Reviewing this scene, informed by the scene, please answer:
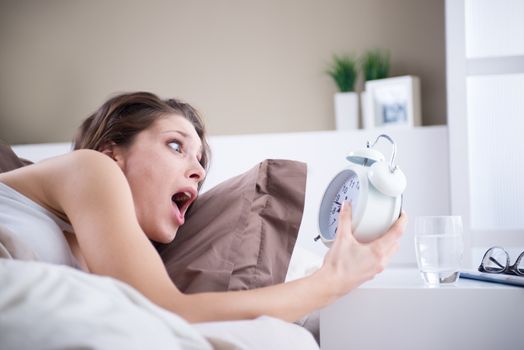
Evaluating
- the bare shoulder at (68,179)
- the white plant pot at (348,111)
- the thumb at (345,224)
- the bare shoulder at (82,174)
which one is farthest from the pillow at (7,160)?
the white plant pot at (348,111)

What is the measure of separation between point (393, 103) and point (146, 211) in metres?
2.08

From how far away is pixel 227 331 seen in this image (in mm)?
856

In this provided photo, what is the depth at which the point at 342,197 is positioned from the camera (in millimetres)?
1264

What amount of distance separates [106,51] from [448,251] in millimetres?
3099

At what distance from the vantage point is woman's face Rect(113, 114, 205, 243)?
1437 millimetres

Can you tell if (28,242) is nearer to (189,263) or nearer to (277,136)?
(189,263)

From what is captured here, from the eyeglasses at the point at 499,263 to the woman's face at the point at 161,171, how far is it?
64 cm

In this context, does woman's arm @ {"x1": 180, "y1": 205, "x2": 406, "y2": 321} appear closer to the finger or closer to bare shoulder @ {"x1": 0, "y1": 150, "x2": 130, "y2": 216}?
the finger

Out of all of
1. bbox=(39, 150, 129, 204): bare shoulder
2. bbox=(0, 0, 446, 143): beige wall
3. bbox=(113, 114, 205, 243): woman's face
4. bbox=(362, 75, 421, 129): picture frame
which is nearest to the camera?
bbox=(39, 150, 129, 204): bare shoulder

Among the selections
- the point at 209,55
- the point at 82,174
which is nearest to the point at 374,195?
the point at 82,174

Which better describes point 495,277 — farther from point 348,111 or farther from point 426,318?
point 348,111

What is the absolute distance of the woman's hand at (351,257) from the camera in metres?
1.11

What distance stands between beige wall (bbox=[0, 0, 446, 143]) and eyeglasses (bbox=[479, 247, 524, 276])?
2.12 metres

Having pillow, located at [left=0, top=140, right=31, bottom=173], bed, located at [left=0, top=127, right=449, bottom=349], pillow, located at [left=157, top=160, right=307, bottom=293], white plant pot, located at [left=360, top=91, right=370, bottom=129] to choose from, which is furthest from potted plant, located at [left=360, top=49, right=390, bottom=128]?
bed, located at [left=0, top=127, right=449, bottom=349]
